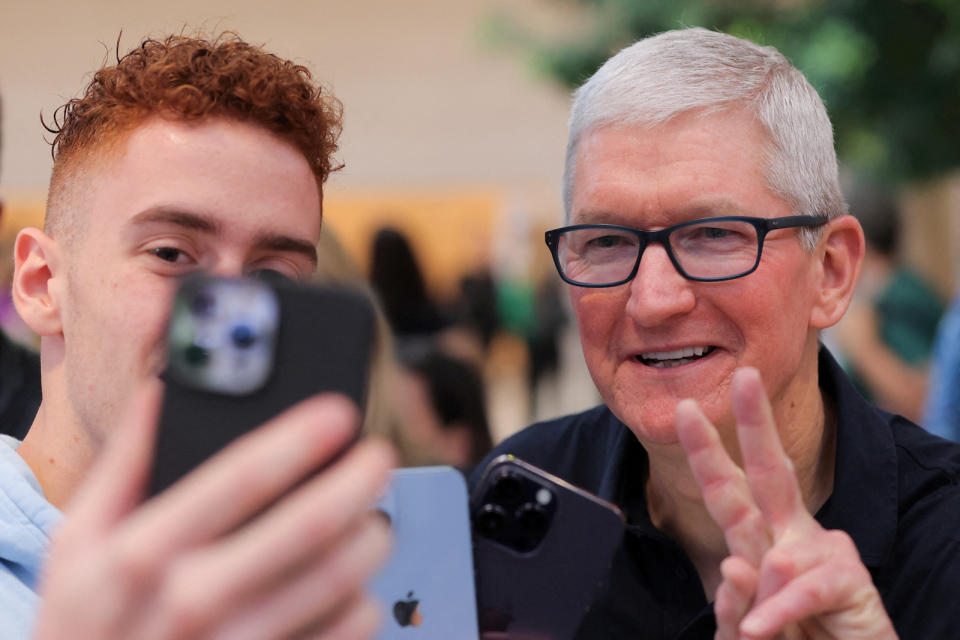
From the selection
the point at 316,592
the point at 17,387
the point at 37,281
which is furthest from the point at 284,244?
the point at 17,387

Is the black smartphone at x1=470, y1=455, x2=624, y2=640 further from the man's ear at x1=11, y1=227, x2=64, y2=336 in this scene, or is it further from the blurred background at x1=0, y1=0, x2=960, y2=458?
the blurred background at x1=0, y1=0, x2=960, y2=458

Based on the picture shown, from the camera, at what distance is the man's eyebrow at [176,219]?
4.98 feet

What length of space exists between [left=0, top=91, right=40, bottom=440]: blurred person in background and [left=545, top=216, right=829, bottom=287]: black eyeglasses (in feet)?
4.64

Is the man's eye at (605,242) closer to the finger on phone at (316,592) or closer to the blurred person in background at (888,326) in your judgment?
the finger on phone at (316,592)

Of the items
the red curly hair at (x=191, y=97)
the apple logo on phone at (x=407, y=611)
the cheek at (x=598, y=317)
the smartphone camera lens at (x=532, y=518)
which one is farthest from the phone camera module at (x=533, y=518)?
the red curly hair at (x=191, y=97)

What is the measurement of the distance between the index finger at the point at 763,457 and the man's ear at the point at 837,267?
677 millimetres

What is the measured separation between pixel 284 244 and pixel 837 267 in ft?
3.40

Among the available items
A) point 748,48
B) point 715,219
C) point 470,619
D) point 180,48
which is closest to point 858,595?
point 470,619

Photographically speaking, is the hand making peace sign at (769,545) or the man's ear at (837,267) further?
the man's ear at (837,267)

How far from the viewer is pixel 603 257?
1848mm

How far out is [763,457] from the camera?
4.09 ft

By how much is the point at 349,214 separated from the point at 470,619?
12.9 meters

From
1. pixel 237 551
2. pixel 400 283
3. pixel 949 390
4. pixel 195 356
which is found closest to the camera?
pixel 237 551

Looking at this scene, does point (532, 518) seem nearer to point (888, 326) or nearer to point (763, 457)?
point (763, 457)
